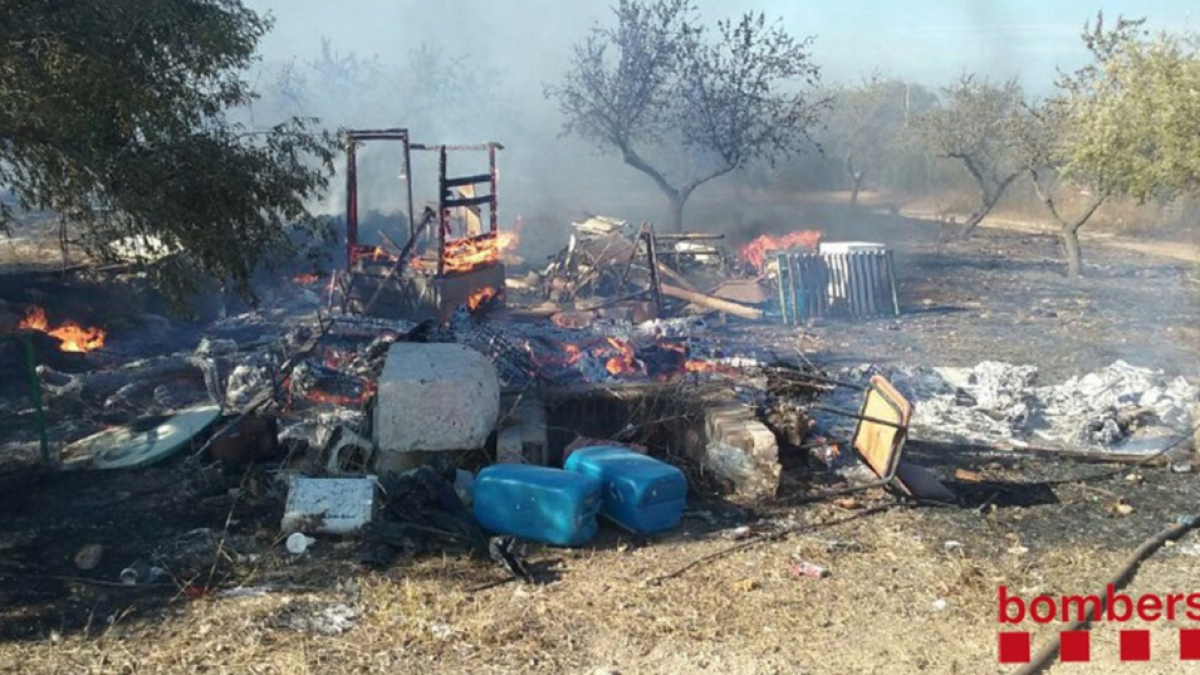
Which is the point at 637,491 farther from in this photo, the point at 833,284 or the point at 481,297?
the point at 833,284

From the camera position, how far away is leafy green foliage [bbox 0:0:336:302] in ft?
18.3

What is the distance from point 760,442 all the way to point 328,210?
21325mm

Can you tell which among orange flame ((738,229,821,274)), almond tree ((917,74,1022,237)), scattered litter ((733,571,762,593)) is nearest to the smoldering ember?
scattered litter ((733,571,762,593))

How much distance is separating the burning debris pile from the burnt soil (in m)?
0.99

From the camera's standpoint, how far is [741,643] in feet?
16.6

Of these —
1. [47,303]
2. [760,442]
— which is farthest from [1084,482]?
[47,303]

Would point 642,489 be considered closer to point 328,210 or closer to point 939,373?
point 939,373

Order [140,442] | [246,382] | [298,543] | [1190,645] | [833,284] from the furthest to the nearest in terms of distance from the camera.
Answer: [833,284]
[246,382]
[140,442]
[298,543]
[1190,645]

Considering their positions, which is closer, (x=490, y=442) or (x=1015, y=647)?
(x=1015, y=647)

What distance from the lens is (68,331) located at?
12.7 metres

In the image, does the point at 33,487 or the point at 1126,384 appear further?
the point at 1126,384

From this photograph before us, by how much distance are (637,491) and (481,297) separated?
848 cm

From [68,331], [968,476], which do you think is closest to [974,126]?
[968,476]

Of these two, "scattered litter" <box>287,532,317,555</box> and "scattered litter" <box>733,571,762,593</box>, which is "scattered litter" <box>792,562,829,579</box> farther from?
"scattered litter" <box>287,532,317,555</box>
